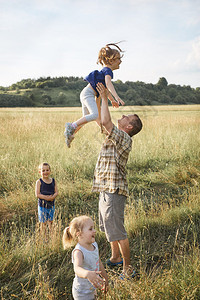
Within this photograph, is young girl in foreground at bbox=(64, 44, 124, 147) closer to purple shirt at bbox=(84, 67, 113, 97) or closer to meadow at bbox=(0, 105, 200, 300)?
purple shirt at bbox=(84, 67, 113, 97)

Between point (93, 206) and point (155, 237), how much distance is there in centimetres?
154

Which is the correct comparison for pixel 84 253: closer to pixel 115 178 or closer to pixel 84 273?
pixel 84 273

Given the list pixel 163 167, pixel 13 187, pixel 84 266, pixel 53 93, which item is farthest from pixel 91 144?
pixel 53 93

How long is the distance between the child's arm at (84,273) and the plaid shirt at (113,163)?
2.57 feet

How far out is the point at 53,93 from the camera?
172 ft

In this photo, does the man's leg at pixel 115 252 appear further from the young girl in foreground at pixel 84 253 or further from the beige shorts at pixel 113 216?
the young girl in foreground at pixel 84 253

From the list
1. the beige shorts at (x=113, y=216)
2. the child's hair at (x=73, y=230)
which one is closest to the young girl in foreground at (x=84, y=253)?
the child's hair at (x=73, y=230)

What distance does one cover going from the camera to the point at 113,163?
272 centimetres

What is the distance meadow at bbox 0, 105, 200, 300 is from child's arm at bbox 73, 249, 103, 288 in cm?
38

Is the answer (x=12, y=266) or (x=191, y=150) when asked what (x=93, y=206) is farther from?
(x=191, y=150)

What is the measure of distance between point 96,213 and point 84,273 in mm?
2914

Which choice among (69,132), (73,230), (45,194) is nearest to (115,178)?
(73,230)

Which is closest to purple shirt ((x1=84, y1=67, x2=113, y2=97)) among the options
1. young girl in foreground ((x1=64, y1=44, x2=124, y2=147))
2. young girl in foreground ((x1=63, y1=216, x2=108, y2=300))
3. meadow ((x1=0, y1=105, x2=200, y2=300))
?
young girl in foreground ((x1=64, y1=44, x2=124, y2=147))

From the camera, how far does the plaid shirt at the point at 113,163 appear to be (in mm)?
2639
